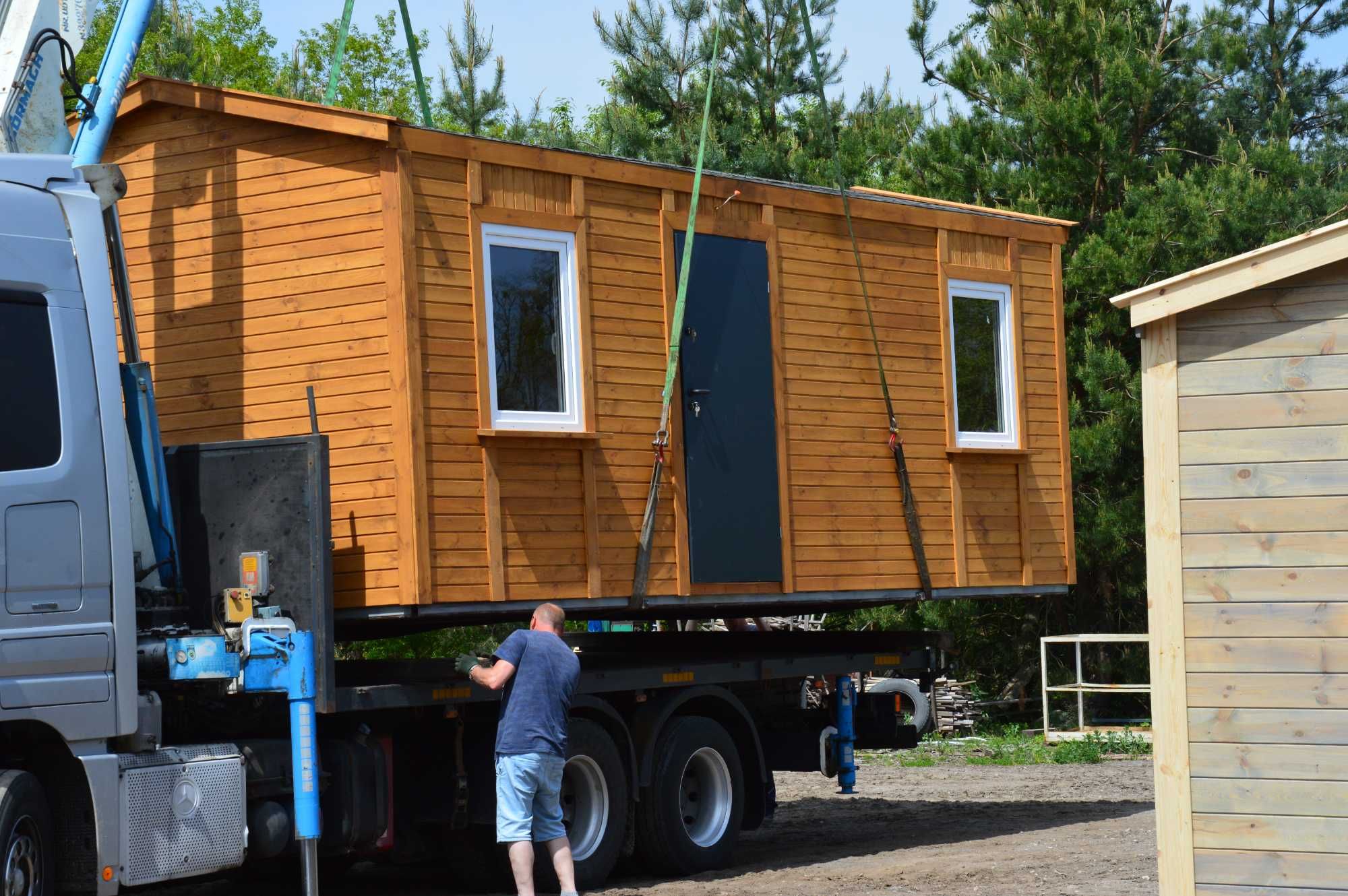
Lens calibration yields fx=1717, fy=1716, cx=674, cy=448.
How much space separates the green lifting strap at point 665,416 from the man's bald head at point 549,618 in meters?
1.45

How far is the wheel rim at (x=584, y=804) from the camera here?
10.4 metres

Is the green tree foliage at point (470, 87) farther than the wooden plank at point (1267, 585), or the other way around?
the green tree foliage at point (470, 87)

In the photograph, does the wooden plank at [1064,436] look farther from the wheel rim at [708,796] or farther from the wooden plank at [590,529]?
the wooden plank at [590,529]

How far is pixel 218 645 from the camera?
8.64 m

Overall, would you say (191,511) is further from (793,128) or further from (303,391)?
(793,128)

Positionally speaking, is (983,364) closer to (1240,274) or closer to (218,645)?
(1240,274)

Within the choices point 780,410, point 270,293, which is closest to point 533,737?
point 270,293

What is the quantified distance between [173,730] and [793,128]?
67.5ft

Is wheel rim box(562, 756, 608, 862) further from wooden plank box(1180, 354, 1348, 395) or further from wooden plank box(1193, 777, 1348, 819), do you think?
wooden plank box(1180, 354, 1348, 395)

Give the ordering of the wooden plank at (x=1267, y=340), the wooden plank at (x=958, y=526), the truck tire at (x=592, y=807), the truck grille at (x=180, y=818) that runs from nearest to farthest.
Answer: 1. the wooden plank at (x=1267, y=340)
2. the truck grille at (x=180, y=818)
3. the truck tire at (x=592, y=807)
4. the wooden plank at (x=958, y=526)

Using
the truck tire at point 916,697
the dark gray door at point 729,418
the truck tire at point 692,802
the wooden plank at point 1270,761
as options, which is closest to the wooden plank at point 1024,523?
the dark gray door at point 729,418

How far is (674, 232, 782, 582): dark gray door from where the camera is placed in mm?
11211

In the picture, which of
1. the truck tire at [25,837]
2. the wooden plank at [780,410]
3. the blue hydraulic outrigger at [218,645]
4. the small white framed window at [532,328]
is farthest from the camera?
the wooden plank at [780,410]

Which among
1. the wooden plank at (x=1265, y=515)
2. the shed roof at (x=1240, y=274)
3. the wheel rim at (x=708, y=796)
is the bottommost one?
the wheel rim at (x=708, y=796)
